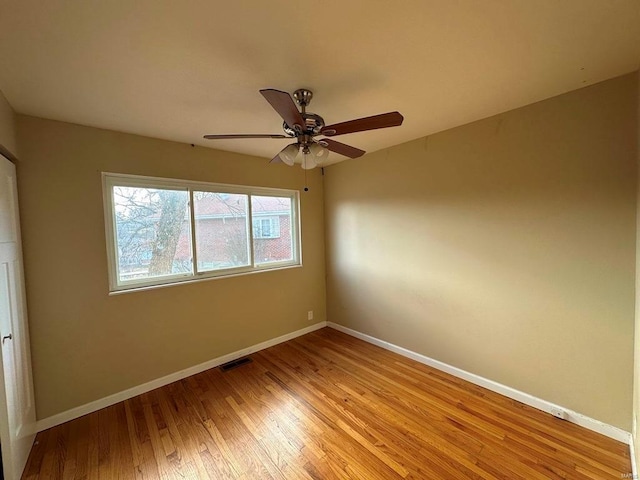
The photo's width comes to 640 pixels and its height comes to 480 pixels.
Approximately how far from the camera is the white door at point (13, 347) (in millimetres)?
1410

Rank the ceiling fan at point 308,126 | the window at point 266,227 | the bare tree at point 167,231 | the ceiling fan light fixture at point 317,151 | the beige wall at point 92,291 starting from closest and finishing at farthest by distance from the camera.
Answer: the ceiling fan at point 308,126
the ceiling fan light fixture at point 317,151
the beige wall at point 92,291
the bare tree at point 167,231
the window at point 266,227

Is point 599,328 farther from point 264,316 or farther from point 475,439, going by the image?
point 264,316

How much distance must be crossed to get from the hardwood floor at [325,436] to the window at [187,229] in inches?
44.1

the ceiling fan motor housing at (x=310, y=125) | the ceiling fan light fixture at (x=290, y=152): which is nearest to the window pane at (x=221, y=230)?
the ceiling fan light fixture at (x=290, y=152)

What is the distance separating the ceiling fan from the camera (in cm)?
135

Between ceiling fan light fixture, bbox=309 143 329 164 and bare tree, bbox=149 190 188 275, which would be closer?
ceiling fan light fixture, bbox=309 143 329 164

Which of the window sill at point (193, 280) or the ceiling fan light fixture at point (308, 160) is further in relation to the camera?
the window sill at point (193, 280)

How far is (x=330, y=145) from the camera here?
1.84 metres

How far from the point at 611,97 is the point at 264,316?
141 inches

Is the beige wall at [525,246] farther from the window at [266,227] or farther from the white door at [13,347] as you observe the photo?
the white door at [13,347]

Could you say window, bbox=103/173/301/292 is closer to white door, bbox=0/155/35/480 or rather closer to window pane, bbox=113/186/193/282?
window pane, bbox=113/186/193/282

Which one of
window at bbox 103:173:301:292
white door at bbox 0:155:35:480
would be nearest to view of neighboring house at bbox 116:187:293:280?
window at bbox 103:173:301:292

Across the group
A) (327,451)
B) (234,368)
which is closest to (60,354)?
(234,368)

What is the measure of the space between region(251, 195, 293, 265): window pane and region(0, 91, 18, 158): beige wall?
191 cm
